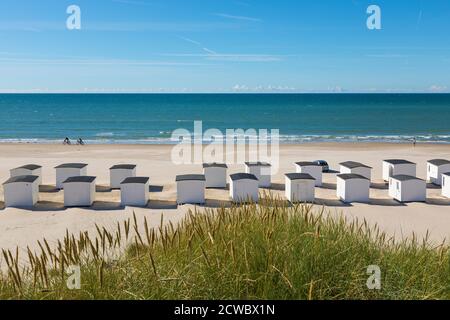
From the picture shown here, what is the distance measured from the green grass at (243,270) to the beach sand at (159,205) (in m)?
2.32

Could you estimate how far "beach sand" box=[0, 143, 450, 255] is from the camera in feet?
57.6

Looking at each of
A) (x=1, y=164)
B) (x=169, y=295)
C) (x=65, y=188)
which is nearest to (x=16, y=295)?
(x=169, y=295)

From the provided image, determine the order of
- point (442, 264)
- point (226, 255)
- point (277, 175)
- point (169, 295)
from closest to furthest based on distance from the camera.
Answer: point (169, 295) → point (226, 255) → point (442, 264) → point (277, 175)

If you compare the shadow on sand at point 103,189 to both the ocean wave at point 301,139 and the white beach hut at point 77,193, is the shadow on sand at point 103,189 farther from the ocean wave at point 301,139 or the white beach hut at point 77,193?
the ocean wave at point 301,139

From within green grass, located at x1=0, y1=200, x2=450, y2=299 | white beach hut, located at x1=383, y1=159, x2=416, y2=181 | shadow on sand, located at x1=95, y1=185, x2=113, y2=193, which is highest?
green grass, located at x1=0, y1=200, x2=450, y2=299

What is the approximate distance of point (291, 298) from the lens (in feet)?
15.9

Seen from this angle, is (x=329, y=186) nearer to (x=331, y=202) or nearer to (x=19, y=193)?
(x=331, y=202)

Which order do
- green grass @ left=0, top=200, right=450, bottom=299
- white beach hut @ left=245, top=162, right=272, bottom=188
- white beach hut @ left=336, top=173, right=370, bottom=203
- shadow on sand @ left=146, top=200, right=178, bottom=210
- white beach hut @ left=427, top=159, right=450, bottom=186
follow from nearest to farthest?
green grass @ left=0, top=200, right=450, bottom=299 < shadow on sand @ left=146, top=200, right=178, bottom=210 < white beach hut @ left=336, top=173, right=370, bottom=203 < white beach hut @ left=245, top=162, right=272, bottom=188 < white beach hut @ left=427, top=159, right=450, bottom=186

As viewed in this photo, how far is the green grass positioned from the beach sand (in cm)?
232

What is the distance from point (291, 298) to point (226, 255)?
85 centimetres

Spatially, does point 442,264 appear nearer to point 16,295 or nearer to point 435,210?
point 16,295

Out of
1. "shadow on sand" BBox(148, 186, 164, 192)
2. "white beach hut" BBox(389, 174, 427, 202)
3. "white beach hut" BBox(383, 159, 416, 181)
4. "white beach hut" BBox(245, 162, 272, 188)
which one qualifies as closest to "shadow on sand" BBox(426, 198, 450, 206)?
"white beach hut" BBox(389, 174, 427, 202)

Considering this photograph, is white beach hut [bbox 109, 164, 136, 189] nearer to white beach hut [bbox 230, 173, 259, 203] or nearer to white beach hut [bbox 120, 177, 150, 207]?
white beach hut [bbox 120, 177, 150, 207]
